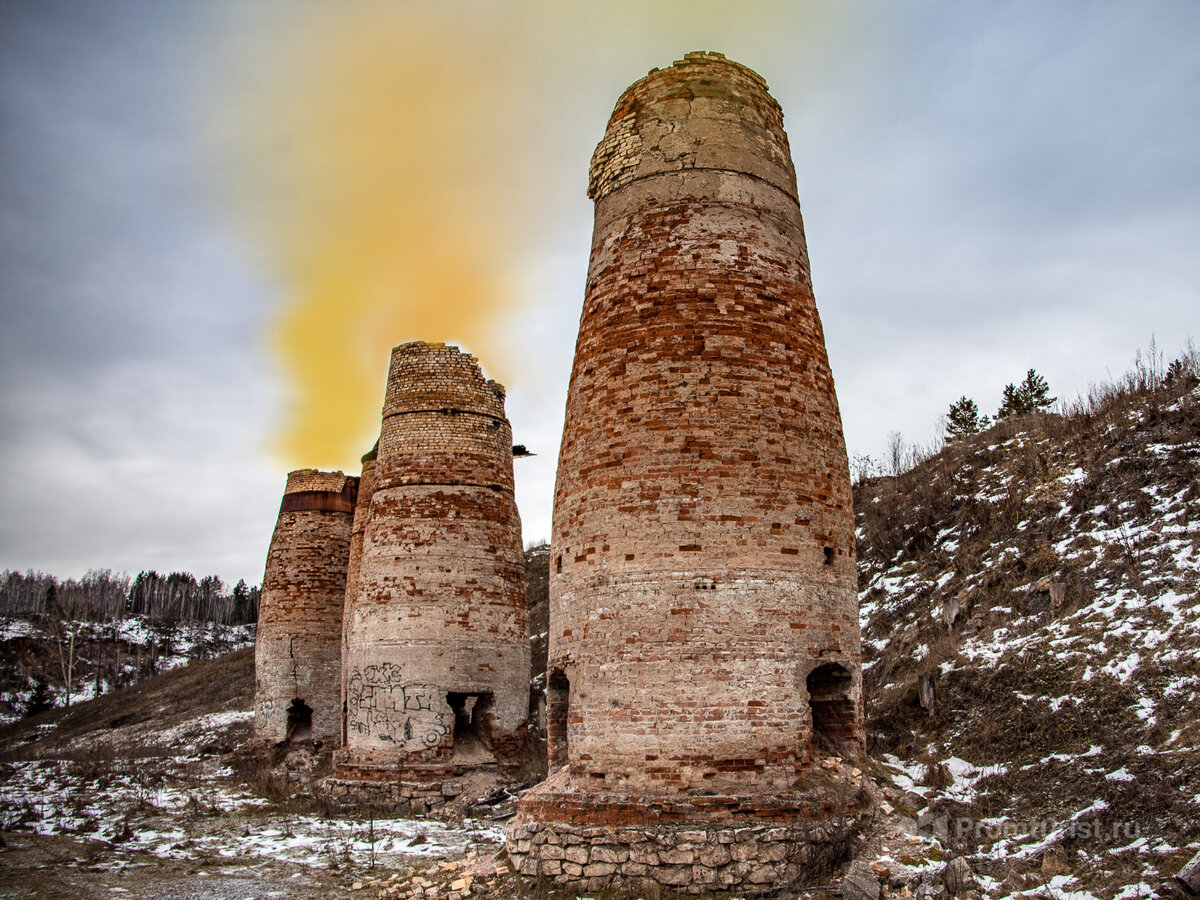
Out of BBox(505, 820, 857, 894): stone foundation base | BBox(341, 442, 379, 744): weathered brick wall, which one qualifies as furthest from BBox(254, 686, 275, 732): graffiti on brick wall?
BBox(505, 820, 857, 894): stone foundation base

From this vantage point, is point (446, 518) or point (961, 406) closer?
point (446, 518)

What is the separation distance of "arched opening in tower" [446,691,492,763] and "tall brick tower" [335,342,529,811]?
19 millimetres

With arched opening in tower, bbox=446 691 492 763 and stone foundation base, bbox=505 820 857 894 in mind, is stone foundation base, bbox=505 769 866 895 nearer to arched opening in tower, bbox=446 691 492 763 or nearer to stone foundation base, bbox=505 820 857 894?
stone foundation base, bbox=505 820 857 894

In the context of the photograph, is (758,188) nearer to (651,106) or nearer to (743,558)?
(651,106)

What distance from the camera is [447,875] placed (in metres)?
8.36

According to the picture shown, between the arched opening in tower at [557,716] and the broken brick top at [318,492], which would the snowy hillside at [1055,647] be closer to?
the arched opening in tower at [557,716]

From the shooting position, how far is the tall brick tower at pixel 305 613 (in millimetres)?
19906

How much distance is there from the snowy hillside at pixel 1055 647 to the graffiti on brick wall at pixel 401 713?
662 cm

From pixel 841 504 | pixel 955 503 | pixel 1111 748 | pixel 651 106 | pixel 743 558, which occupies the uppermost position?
pixel 651 106

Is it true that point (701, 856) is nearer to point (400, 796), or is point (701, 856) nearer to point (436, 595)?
point (400, 796)

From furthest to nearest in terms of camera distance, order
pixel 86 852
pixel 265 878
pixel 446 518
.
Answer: pixel 446 518 < pixel 86 852 < pixel 265 878

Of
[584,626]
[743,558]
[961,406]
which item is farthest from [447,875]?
[961,406]

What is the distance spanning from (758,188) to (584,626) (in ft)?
15.3

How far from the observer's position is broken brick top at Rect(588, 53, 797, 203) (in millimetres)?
9086
